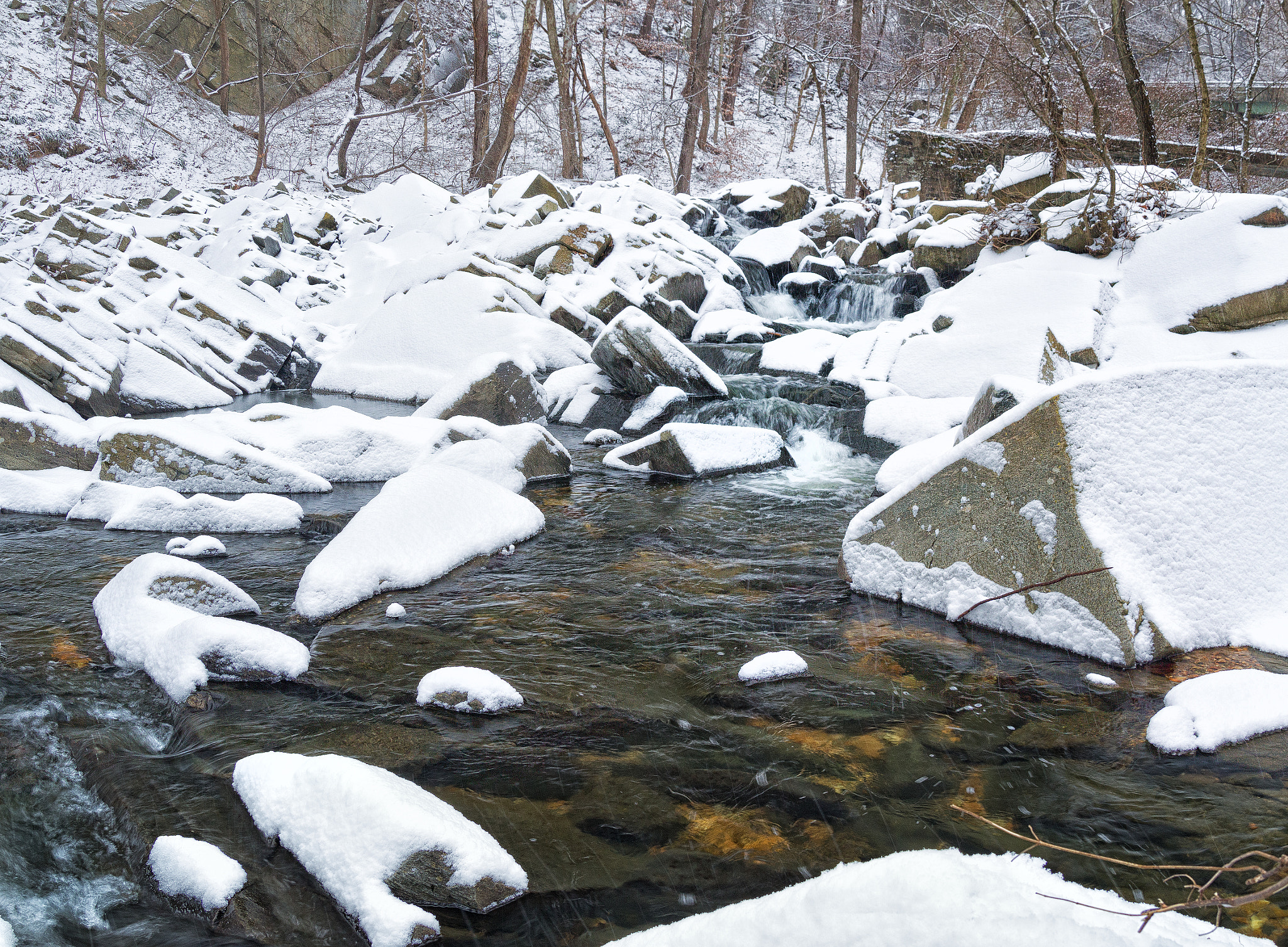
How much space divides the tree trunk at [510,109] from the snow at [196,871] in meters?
16.9

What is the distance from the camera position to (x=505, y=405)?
8.52 m

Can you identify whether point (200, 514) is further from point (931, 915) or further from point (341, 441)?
point (931, 915)

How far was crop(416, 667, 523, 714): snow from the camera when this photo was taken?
336 centimetres

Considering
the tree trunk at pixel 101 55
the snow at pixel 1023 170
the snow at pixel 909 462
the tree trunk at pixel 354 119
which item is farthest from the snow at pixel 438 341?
the tree trunk at pixel 101 55

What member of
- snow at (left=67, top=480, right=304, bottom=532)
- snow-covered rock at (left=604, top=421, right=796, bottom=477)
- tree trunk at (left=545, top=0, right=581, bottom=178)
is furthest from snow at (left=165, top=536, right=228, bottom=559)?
tree trunk at (left=545, top=0, right=581, bottom=178)

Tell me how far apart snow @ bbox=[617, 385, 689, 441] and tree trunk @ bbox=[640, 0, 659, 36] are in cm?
2111

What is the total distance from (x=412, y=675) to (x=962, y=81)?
23.9 metres

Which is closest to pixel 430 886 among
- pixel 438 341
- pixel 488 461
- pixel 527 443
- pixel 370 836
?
pixel 370 836

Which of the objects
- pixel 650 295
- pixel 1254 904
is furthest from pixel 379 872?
pixel 650 295

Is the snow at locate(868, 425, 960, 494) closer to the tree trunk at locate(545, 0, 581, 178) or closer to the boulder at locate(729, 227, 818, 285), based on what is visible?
the boulder at locate(729, 227, 818, 285)

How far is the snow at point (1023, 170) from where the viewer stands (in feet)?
39.1

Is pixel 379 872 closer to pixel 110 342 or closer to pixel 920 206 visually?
pixel 110 342

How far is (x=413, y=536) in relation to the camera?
488cm

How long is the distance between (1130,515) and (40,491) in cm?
686
